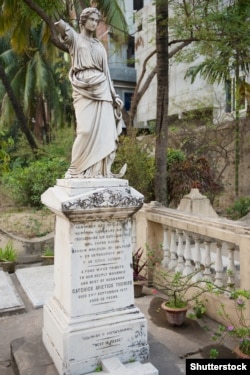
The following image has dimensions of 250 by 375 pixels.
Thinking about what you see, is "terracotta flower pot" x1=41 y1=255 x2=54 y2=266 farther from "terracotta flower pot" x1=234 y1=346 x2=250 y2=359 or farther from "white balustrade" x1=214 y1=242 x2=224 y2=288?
"terracotta flower pot" x1=234 y1=346 x2=250 y2=359

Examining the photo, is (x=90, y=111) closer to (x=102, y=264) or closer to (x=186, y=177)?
(x=102, y=264)

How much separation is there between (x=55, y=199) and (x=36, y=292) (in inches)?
110

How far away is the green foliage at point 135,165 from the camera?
896cm

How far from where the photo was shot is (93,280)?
3439 millimetres

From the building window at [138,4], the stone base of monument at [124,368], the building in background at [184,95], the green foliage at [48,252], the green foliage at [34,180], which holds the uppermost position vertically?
the building window at [138,4]

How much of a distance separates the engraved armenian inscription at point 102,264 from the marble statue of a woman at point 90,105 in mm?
572

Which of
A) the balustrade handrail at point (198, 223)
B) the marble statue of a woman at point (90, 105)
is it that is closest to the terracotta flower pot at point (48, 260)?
the balustrade handrail at point (198, 223)

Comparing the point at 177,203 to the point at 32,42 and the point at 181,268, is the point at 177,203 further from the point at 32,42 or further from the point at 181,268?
the point at 32,42

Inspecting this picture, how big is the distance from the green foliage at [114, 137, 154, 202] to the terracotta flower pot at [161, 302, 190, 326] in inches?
194

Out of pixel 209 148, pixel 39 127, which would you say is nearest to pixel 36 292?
pixel 209 148

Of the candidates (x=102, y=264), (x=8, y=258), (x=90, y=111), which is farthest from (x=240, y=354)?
(x=8, y=258)

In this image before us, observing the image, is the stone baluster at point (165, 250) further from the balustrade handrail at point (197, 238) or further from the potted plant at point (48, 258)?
the potted plant at point (48, 258)

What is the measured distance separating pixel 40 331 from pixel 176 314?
67.5 inches

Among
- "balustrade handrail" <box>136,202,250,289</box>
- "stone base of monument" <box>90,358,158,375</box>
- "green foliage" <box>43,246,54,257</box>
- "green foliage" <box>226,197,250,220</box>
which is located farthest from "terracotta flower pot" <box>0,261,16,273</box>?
"green foliage" <box>226,197,250,220</box>
